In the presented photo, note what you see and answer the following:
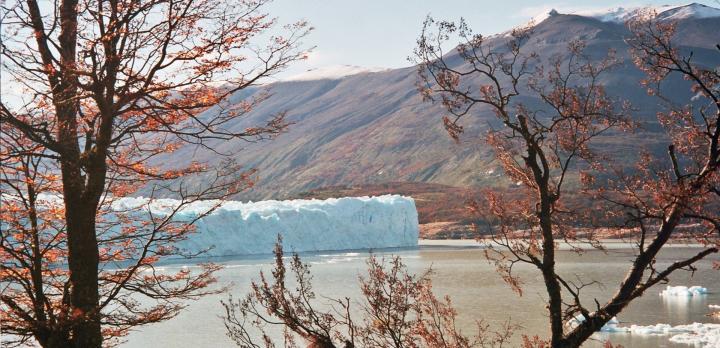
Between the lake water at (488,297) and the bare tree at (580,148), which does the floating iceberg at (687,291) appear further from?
the bare tree at (580,148)

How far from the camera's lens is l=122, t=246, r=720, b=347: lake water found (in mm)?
24234

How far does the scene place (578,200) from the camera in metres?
93.2

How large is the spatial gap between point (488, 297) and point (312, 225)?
37918 millimetres

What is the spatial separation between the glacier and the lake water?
9122 millimetres

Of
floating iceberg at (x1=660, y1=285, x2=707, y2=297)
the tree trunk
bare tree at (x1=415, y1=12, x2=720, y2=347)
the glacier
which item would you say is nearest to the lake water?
floating iceberg at (x1=660, y1=285, x2=707, y2=297)

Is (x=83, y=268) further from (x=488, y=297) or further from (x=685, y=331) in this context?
(x=488, y=297)

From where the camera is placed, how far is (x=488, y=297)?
32.2 meters

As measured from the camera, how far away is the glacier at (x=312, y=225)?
6456 cm

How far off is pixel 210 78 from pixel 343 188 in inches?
4597

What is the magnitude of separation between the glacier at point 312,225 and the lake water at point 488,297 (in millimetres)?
9122

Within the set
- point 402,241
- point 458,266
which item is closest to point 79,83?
point 458,266

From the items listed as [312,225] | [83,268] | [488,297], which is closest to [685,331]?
[488,297]

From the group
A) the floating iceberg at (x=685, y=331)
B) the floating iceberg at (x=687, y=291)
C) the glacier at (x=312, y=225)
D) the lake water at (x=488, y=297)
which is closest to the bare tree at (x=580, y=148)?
the lake water at (x=488, y=297)

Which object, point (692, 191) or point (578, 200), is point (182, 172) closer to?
point (692, 191)
